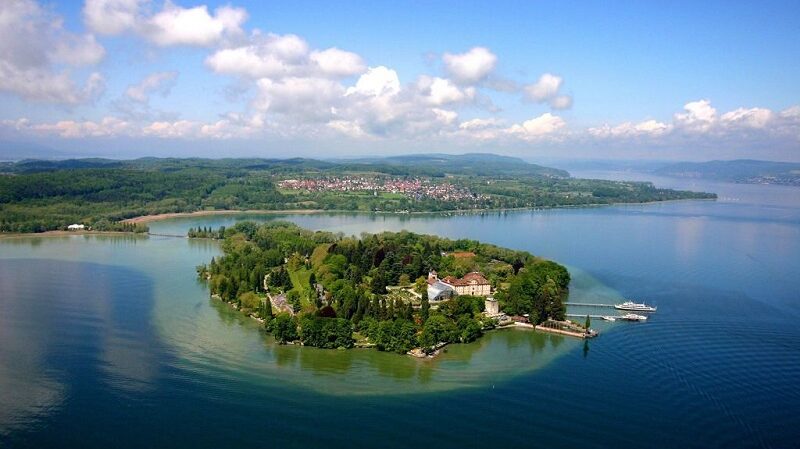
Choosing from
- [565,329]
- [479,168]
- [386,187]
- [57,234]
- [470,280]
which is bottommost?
[565,329]

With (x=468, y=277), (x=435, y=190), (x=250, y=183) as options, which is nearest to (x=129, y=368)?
(x=468, y=277)

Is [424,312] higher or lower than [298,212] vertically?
lower

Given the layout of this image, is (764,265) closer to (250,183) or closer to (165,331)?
(165,331)

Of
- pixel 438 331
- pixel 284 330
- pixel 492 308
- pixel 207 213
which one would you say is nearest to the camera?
pixel 284 330

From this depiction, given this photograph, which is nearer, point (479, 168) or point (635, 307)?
point (635, 307)

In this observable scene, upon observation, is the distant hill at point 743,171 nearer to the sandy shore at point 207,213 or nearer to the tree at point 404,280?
the sandy shore at point 207,213

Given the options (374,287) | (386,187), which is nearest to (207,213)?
(386,187)

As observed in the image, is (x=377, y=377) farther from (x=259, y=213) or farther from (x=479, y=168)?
(x=479, y=168)
